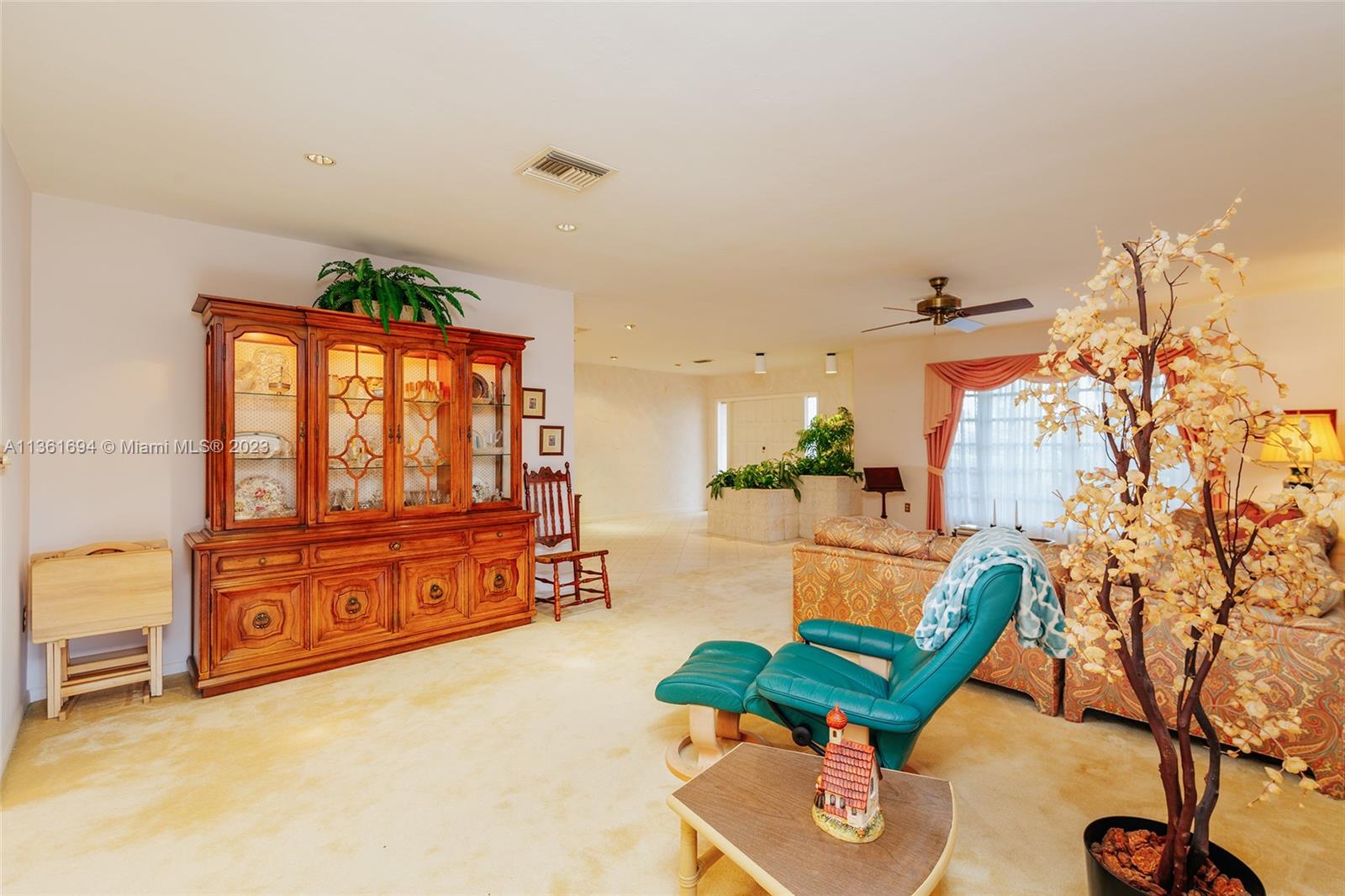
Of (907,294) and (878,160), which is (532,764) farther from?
(907,294)

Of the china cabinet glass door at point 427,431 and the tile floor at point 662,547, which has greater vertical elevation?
the china cabinet glass door at point 427,431

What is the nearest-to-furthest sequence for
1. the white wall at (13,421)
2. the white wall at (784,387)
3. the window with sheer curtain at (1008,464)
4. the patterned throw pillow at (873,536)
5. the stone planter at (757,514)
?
the white wall at (13,421) → the patterned throw pillow at (873,536) → the window with sheer curtain at (1008,464) → the stone planter at (757,514) → the white wall at (784,387)

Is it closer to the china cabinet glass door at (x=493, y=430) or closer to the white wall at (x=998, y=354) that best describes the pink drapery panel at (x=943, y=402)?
the white wall at (x=998, y=354)

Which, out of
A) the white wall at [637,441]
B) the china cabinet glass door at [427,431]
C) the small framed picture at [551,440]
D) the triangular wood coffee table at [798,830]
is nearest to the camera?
the triangular wood coffee table at [798,830]

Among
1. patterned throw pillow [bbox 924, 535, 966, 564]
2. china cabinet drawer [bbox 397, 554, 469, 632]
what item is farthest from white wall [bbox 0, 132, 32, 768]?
patterned throw pillow [bbox 924, 535, 966, 564]

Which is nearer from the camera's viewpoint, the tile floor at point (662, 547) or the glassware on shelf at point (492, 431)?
the glassware on shelf at point (492, 431)

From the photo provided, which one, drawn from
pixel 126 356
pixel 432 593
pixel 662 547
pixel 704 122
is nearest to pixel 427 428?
pixel 432 593

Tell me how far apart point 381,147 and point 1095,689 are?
13.0ft

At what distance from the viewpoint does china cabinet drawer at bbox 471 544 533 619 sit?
4.18 meters

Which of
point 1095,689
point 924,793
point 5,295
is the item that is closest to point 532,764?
point 924,793

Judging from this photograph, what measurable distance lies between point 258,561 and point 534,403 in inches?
87.2

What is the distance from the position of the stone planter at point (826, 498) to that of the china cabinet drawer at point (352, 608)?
5.47 m

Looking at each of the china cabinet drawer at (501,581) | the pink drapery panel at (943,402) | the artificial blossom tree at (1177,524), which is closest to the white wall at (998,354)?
the pink drapery panel at (943,402)

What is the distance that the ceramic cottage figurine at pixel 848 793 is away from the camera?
1.53 m
